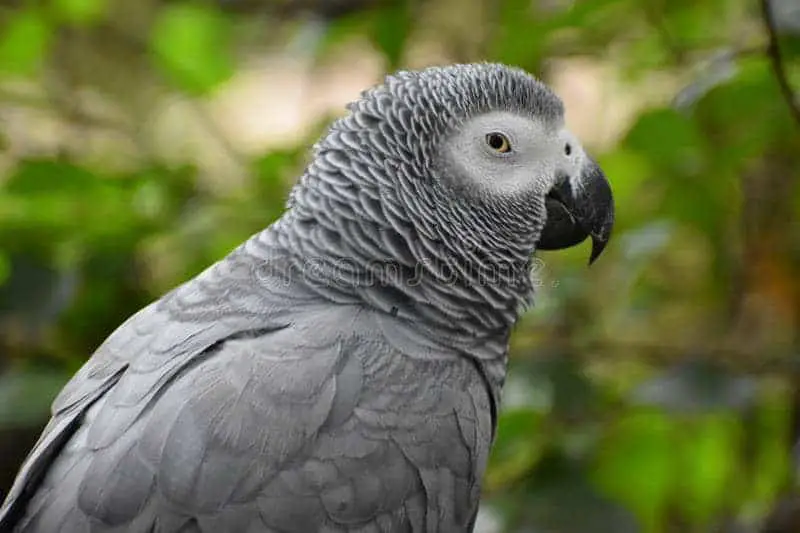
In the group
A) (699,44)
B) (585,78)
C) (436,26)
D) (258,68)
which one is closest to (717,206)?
(699,44)

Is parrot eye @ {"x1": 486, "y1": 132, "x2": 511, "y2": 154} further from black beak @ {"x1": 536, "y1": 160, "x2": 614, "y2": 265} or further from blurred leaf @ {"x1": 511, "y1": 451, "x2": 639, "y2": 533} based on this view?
blurred leaf @ {"x1": 511, "y1": 451, "x2": 639, "y2": 533}

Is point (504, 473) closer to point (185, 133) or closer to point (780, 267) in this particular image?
point (780, 267)

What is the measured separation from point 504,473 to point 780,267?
2.26 ft

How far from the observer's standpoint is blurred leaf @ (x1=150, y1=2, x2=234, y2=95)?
2139mm

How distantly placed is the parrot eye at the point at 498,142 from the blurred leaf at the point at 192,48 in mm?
1133

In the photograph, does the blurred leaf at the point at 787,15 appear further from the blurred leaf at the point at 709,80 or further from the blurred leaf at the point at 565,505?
the blurred leaf at the point at 565,505

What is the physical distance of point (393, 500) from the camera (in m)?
1.06

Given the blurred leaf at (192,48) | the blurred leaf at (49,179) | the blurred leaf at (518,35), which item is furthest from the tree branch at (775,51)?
the blurred leaf at (192,48)

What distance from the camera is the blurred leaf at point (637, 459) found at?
1.75m

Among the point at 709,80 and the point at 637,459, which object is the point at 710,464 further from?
the point at 709,80

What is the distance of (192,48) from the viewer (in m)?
2.14

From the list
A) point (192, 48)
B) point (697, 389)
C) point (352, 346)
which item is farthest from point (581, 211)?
point (192, 48)

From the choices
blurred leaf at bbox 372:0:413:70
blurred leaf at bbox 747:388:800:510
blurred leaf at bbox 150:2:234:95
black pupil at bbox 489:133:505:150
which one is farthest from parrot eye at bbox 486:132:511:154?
blurred leaf at bbox 150:2:234:95

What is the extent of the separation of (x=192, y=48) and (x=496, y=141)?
1.17 m
